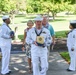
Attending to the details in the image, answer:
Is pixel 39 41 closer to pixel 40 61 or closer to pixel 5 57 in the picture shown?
pixel 40 61

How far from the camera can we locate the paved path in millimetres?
9023

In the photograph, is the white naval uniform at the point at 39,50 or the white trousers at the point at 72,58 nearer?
the white naval uniform at the point at 39,50

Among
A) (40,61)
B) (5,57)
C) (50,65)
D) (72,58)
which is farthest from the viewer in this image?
(50,65)

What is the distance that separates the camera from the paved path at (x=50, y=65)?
9023 mm

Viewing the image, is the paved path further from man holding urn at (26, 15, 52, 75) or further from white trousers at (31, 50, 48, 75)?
man holding urn at (26, 15, 52, 75)

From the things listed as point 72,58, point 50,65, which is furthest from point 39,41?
point 50,65

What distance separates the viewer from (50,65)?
10102mm

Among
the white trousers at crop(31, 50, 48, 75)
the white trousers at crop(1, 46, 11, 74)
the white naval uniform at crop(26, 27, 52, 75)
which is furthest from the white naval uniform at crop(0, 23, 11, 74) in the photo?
the white trousers at crop(31, 50, 48, 75)

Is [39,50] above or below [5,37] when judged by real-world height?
below

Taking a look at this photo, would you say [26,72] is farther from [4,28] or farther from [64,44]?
[64,44]

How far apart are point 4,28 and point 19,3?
37.4 m

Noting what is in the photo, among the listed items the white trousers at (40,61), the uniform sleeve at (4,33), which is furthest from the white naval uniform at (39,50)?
the uniform sleeve at (4,33)

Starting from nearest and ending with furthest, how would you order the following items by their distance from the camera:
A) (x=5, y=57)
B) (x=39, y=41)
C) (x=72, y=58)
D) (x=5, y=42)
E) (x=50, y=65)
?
(x=39, y=41)
(x=5, y=42)
(x=5, y=57)
(x=72, y=58)
(x=50, y=65)

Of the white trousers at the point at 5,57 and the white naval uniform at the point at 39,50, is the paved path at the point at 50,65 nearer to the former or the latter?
the white trousers at the point at 5,57
